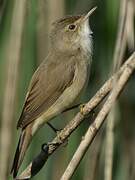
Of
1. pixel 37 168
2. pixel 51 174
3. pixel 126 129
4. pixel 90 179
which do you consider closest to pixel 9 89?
pixel 37 168

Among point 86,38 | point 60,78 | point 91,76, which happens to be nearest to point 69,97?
point 60,78

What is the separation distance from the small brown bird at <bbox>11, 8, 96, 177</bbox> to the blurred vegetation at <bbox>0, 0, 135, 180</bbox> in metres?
0.07

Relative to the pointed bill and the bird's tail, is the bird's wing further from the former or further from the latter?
the pointed bill

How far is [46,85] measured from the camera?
3.29 m

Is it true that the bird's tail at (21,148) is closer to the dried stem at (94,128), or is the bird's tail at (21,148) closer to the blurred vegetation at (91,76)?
the blurred vegetation at (91,76)

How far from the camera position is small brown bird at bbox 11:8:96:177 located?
305 centimetres

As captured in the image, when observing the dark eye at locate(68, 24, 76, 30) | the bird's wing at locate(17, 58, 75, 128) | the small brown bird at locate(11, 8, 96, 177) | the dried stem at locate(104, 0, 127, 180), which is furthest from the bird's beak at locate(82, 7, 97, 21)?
the dried stem at locate(104, 0, 127, 180)

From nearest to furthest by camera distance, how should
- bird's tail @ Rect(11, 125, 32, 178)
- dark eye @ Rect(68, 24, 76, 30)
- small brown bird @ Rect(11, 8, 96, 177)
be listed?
bird's tail @ Rect(11, 125, 32, 178) < small brown bird @ Rect(11, 8, 96, 177) < dark eye @ Rect(68, 24, 76, 30)

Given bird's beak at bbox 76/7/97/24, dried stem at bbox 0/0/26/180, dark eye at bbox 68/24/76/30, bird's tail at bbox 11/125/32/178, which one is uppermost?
dried stem at bbox 0/0/26/180

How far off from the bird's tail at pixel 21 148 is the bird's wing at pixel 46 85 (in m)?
0.22

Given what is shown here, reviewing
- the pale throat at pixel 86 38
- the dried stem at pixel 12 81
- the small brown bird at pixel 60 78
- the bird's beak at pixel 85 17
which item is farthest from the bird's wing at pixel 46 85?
the dried stem at pixel 12 81

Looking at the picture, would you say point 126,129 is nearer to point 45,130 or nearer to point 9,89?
point 45,130

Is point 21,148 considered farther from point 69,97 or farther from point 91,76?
point 91,76

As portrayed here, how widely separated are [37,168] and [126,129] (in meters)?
0.95
